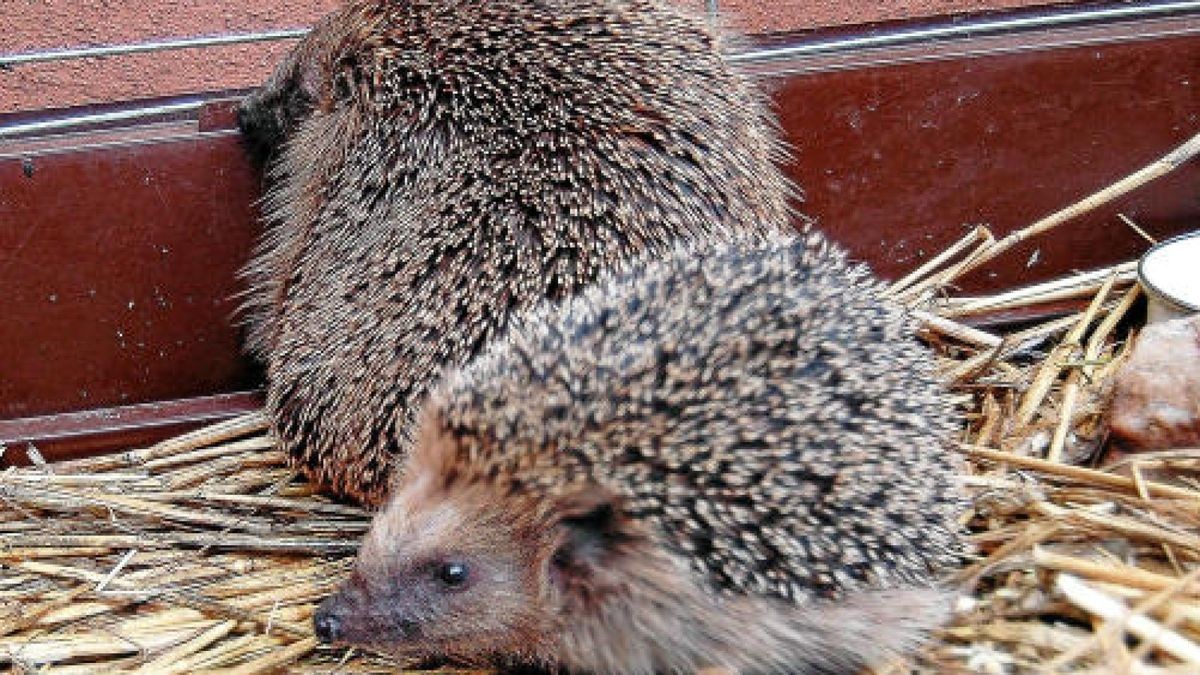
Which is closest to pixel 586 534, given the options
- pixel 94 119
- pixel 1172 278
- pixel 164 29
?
pixel 1172 278

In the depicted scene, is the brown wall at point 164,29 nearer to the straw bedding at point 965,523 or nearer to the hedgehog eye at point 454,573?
the straw bedding at point 965,523

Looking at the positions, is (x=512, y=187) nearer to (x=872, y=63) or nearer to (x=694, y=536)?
(x=694, y=536)

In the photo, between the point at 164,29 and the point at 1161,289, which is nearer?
the point at 1161,289

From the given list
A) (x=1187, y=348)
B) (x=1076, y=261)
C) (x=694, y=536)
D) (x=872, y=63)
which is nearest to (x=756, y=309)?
(x=694, y=536)

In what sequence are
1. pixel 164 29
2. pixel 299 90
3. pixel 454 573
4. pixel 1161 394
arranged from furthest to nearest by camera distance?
pixel 164 29 → pixel 299 90 → pixel 1161 394 → pixel 454 573

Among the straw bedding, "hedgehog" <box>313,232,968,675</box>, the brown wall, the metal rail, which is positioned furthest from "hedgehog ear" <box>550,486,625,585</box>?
the brown wall

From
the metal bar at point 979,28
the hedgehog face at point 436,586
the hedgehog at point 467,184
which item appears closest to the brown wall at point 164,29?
the metal bar at point 979,28

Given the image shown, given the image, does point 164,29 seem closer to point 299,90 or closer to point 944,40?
point 299,90
